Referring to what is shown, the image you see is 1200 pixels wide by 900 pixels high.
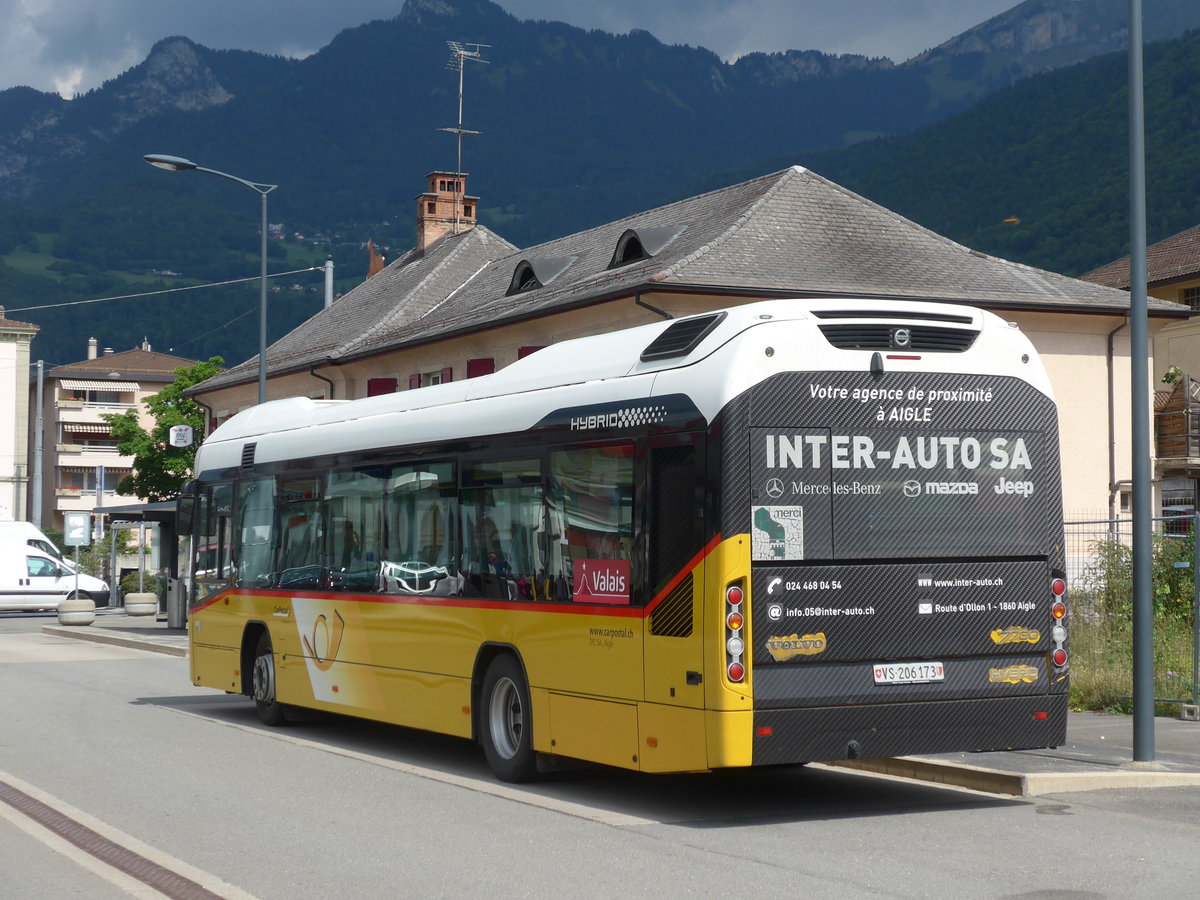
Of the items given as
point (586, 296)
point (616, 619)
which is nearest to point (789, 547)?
point (616, 619)

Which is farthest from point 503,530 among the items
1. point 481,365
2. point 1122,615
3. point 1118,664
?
point 481,365

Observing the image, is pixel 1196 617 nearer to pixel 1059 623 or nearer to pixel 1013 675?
pixel 1059 623

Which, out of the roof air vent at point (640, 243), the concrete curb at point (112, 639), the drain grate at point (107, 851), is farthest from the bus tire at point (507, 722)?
the roof air vent at point (640, 243)

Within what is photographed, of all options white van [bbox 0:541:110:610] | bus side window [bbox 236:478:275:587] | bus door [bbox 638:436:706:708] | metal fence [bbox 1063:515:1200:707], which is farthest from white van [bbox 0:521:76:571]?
bus door [bbox 638:436:706:708]

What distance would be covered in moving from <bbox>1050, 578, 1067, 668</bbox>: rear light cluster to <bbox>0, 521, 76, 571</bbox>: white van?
42.4 meters

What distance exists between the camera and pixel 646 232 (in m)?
32.2

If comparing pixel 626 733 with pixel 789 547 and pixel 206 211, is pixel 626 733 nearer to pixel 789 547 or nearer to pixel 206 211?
pixel 789 547

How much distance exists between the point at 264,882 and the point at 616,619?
2.98 metres

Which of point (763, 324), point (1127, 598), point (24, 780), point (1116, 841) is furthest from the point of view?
point (1127, 598)

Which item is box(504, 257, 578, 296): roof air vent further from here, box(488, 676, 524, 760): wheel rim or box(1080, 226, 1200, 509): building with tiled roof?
box(488, 676, 524, 760): wheel rim

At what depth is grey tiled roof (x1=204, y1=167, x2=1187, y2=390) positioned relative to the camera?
29.5 metres

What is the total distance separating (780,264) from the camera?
30.0 metres

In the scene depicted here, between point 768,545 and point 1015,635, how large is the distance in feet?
6.01

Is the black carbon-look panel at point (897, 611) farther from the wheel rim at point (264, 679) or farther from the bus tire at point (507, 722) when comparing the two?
the wheel rim at point (264, 679)
